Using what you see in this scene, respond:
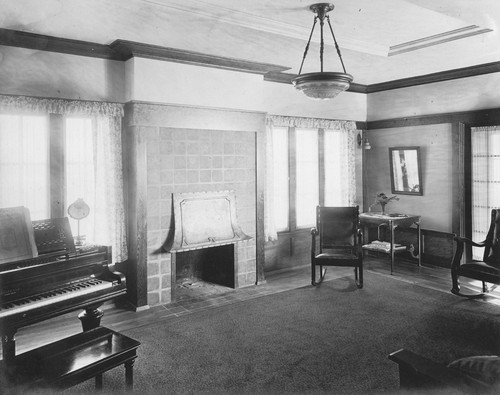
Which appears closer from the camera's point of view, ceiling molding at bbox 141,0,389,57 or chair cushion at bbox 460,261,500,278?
ceiling molding at bbox 141,0,389,57

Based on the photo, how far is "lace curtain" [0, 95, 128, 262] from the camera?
4.95 metres

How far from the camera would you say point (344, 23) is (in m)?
4.29

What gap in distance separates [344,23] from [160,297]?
3.72m

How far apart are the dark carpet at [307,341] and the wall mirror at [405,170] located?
82.0 inches

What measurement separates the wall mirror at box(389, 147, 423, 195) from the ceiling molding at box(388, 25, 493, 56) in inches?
82.4

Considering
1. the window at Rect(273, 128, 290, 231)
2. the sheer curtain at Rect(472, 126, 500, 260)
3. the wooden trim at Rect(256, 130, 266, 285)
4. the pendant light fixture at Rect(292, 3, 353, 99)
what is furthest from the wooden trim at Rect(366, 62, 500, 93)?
the pendant light fixture at Rect(292, 3, 353, 99)

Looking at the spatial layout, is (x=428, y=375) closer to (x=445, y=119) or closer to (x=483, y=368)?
(x=483, y=368)

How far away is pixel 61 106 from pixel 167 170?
1.36 meters

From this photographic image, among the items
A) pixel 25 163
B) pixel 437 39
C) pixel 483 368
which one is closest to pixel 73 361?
pixel 483 368

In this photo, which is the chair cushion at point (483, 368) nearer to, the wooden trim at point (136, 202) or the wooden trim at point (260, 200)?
the wooden trim at point (136, 202)

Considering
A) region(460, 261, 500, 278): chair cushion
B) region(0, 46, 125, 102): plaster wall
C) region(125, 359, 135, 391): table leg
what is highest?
region(0, 46, 125, 102): plaster wall

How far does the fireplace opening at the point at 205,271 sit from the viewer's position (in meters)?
5.79

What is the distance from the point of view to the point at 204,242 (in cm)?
540

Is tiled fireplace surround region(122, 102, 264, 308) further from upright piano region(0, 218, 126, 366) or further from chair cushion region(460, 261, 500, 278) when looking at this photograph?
chair cushion region(460, 261, 500, 278)
